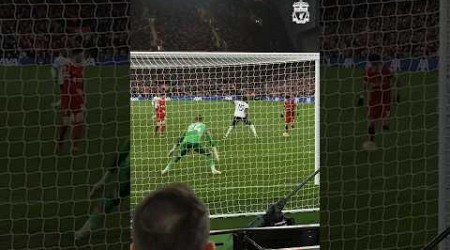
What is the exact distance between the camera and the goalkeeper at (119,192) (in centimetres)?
393

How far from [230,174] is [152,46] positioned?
42.2 ft

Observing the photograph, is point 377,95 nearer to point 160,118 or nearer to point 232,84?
point 160,118

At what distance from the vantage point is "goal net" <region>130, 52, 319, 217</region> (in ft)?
18.3

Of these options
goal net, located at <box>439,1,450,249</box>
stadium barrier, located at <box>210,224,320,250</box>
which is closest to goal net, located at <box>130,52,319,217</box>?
stadium barrier, located at <box>210,224,320,250</box>

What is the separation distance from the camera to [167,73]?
8070 mm

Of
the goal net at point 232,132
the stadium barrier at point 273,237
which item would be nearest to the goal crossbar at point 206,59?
the goal net at point 232,132

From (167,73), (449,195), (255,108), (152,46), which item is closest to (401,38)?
(255,108)

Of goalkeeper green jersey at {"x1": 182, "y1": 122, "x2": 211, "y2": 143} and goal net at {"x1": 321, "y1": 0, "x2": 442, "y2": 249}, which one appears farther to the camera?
goalkeeper green jersey at {"x1": 182, "y1": 122, "x2": 211, "y2": 143}

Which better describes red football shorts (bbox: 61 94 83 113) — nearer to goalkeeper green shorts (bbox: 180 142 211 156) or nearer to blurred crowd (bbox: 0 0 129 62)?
goalkeeper green shorts (bbox: 180 142 211 156)

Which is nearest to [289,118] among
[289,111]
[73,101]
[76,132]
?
[289,111]

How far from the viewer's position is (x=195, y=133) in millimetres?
5355

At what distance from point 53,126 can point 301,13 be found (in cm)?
1237

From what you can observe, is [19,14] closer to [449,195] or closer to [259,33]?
[449,195]

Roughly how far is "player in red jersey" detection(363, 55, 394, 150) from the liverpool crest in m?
11.1
